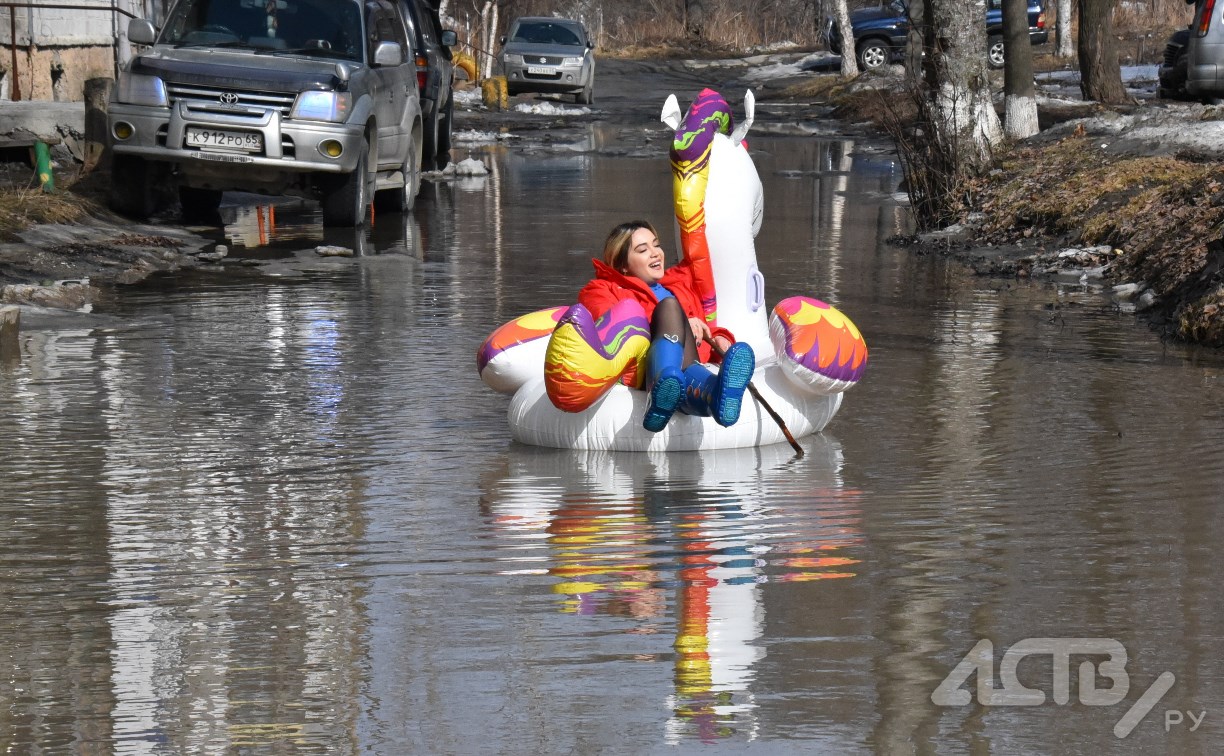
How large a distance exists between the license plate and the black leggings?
303 inches

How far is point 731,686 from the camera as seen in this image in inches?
166

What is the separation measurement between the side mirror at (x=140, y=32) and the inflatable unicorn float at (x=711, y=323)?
26.1 feet

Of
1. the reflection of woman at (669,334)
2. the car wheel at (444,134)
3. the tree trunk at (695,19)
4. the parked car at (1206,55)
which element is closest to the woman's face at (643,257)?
the reflection of woman at (669,334)

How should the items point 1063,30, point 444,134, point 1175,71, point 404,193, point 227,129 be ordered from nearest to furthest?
point 227,129 → point 404,193 → point 444,134 → point 1175,71 → point 1063,30

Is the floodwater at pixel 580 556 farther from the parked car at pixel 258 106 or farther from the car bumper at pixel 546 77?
the car bumper at pixel 546 77

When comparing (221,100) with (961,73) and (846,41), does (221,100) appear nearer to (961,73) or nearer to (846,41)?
(961,73)

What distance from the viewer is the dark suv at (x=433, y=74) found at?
18.9 metres

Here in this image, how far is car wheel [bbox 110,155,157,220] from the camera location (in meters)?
14.5

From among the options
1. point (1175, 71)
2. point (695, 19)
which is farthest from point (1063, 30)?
point (1175, 71)

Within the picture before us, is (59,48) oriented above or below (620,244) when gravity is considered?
above

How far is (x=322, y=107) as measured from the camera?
14.1m

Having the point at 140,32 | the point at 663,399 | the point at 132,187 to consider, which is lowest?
the point at 663,399

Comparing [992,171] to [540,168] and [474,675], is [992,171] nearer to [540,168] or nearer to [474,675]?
[540,168]

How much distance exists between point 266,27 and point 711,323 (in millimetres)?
8543
